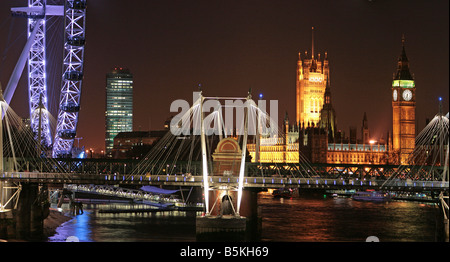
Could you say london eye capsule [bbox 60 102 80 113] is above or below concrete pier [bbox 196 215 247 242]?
above

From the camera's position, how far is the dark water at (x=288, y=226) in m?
62.6

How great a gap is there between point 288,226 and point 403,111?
4094 inches

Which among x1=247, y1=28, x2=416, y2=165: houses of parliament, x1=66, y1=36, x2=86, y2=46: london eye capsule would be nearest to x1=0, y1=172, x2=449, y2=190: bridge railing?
x1=66, y1=36, x2=86, y2=46: london eye capsule

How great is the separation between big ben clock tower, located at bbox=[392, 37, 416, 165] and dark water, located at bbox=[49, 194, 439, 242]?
76011mm

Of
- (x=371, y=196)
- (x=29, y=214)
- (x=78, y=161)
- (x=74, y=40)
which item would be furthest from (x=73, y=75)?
(x=371, y=196)

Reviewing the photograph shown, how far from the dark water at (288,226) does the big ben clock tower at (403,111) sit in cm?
7601

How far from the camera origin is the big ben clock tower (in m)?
170

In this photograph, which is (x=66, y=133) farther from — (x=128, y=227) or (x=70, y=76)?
(x=128, y=227)

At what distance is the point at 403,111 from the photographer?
170 meters

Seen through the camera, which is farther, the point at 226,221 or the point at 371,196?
the point at 371,196

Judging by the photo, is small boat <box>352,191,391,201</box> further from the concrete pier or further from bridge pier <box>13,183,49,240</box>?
the concrete pier

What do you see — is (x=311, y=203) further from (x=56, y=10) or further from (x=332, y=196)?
(x=56, y=10)

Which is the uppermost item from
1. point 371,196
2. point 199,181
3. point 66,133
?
point 66,133

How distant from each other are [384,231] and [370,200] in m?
54.7
